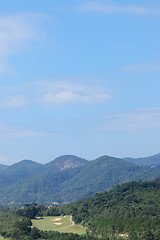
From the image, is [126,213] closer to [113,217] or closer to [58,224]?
[113,217]

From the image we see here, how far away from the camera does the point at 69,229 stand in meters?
106

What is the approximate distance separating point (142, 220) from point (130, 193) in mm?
48690

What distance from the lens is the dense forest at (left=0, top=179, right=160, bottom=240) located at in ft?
279

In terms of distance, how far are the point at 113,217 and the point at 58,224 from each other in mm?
26550

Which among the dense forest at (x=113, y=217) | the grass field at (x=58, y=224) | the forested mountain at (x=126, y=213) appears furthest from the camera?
the grass field at (x=58, y=224)

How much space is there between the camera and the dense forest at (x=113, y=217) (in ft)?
279

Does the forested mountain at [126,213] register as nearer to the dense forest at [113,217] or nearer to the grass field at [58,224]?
the dense forest at [113,217]

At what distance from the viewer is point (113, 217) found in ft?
329

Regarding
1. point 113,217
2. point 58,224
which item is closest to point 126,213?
point 113,217

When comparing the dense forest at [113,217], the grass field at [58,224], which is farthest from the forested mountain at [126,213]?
the grass field at [58,224]

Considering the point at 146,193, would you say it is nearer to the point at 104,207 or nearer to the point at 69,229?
the point at 104,207

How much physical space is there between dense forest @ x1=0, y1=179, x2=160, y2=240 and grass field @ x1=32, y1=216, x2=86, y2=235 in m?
3.09

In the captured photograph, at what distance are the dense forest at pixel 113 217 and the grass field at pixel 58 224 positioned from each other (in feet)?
10.2

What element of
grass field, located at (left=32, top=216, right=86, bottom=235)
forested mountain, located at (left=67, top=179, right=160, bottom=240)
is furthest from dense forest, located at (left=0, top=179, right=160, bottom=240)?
grass field, located at (left=32, top=216, right=86, bottom=235)
